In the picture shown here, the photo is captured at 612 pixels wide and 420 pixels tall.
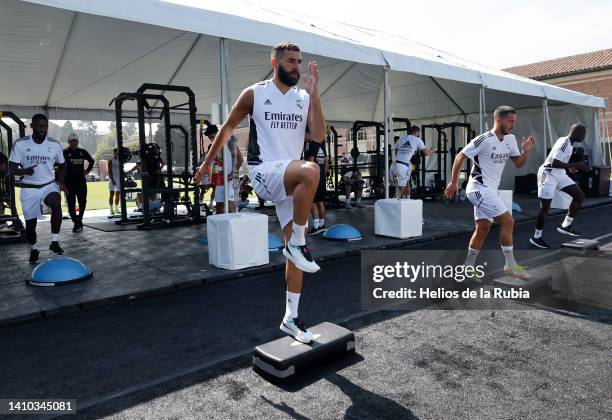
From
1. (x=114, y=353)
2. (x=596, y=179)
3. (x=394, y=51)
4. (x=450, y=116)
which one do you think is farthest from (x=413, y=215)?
(x=450, y=116)

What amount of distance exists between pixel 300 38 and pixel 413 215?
3.52 metres

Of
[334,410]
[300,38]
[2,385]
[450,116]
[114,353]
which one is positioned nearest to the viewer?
[334,410]

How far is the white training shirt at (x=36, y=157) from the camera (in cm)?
574

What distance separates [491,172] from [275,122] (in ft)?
9.48

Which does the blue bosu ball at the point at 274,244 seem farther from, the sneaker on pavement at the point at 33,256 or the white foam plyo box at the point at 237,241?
the sneaker on pavement at the point at 33,256

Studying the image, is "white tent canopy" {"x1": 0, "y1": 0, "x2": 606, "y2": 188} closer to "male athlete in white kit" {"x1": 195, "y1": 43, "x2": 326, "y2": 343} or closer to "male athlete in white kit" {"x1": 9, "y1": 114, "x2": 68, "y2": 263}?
"male athlete in white kit" {"x1": 9, "y1": 114, "x2": 68, "y2": 263}

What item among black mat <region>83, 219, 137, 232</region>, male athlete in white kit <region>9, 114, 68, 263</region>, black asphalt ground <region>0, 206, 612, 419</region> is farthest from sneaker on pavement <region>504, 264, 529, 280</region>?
black mat <region>83, 219, 137, 232</region>

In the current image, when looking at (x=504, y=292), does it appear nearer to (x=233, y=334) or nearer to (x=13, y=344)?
(x=233, y=334)

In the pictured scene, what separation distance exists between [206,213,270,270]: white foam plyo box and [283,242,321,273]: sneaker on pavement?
2827 millimetres

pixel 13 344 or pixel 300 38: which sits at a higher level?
pixel 300 38

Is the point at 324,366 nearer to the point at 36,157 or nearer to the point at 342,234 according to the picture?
the point at 342,234

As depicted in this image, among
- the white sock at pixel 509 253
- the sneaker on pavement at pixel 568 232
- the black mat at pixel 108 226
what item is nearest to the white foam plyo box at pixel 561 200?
the sneaker on pavement at pixel 568 232

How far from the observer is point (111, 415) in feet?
7.47

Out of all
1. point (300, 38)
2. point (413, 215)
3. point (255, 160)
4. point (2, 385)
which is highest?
point (300, 38)
